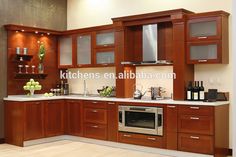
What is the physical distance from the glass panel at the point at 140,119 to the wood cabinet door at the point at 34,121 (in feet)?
6.05

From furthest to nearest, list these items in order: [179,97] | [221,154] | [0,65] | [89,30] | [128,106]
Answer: [89,30] → [0,65] → [128,106] → [179,97] → [221,154]

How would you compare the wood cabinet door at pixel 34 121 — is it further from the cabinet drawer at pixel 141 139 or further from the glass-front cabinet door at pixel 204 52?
the glass-front cabinet door at pixel 204 52

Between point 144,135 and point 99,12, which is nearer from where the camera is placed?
point 144,135

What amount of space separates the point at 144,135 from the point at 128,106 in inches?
25.4

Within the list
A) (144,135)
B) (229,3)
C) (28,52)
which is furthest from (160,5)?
(28,52)

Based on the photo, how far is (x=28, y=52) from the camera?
7.41m

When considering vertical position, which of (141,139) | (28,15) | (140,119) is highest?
(28,15)

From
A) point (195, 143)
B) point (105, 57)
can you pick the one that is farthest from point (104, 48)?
point (195, 143)

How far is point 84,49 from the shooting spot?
24.6ft

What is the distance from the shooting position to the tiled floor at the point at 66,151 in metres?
5.80

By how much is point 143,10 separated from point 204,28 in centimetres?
170

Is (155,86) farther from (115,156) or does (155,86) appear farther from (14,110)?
(14,110)

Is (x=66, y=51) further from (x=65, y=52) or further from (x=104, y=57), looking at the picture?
(x=104, y=57)

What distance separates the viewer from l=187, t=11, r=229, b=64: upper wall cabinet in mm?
5523
